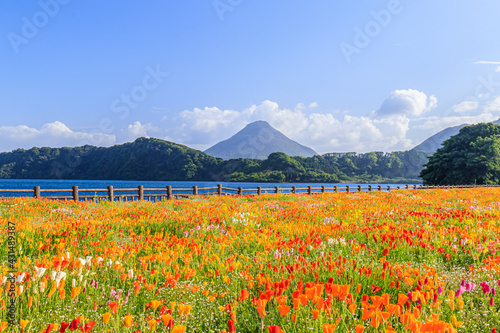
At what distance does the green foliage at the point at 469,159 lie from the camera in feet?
154

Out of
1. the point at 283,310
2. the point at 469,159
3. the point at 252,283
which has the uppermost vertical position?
the point at 469,159

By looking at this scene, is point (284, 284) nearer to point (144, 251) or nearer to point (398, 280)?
point (398, 280)

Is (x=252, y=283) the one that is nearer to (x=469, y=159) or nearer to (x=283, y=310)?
(x=283, y=310)

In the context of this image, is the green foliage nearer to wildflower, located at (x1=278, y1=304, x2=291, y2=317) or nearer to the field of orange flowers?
the field of orange flowers

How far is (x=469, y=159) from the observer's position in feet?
155

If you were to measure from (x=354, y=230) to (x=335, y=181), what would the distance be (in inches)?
6997

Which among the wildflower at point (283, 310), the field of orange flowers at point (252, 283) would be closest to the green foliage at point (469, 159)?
the field of orange flowers at point (252, 283)

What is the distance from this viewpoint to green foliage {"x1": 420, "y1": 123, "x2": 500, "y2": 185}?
46.9 metres

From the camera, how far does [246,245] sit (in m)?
5.47

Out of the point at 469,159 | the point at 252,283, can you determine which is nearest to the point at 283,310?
the point at 252,283

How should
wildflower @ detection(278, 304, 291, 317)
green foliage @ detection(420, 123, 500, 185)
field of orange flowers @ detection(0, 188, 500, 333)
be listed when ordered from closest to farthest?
wildflower @ detection(278, 304, 291, 317), field of orange flowers @ detection(0, 188, 500, 333), green foliage @ detection(420, 123, 500, 185)

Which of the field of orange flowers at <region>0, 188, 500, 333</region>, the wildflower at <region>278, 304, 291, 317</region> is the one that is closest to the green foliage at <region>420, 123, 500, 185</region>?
the field of orange flowers at <region>0, 188, 500, 333</region>

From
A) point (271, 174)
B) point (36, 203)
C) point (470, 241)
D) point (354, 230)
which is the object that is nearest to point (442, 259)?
point (470, 241)

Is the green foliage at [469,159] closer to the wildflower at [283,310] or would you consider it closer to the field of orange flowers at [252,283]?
the field of orange flowers at [252,283]
